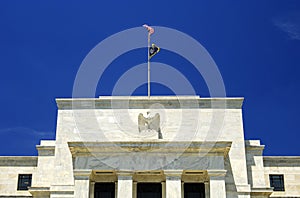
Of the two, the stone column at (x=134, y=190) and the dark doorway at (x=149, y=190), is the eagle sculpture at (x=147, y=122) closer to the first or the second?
the dark doorway at (x=149, y=190)

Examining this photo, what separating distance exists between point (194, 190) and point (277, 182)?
9.20 metres

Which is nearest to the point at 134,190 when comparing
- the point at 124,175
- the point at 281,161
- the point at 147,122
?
the point at 124,175

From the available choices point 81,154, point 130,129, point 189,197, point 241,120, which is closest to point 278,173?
point 241,120

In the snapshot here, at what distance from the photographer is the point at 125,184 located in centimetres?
3678

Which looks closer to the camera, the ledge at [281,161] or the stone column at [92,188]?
the stone column at [92,188]

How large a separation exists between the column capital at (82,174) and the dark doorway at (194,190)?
7.71m

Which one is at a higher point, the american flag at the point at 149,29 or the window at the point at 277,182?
the american flag at the point at 149,29

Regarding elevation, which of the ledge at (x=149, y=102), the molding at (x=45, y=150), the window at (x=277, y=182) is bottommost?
the window at (x=277, y=182)

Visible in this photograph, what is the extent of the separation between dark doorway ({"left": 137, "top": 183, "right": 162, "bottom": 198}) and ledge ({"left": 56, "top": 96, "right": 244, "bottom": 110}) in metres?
7.14

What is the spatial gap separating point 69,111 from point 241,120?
1468 centimetres

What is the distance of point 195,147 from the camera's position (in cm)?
3728

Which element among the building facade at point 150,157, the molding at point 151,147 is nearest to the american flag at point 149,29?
the building facade at point 150,157

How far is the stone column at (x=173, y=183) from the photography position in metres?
36.4

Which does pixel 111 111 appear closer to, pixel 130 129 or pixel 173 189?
pixel 130 129
